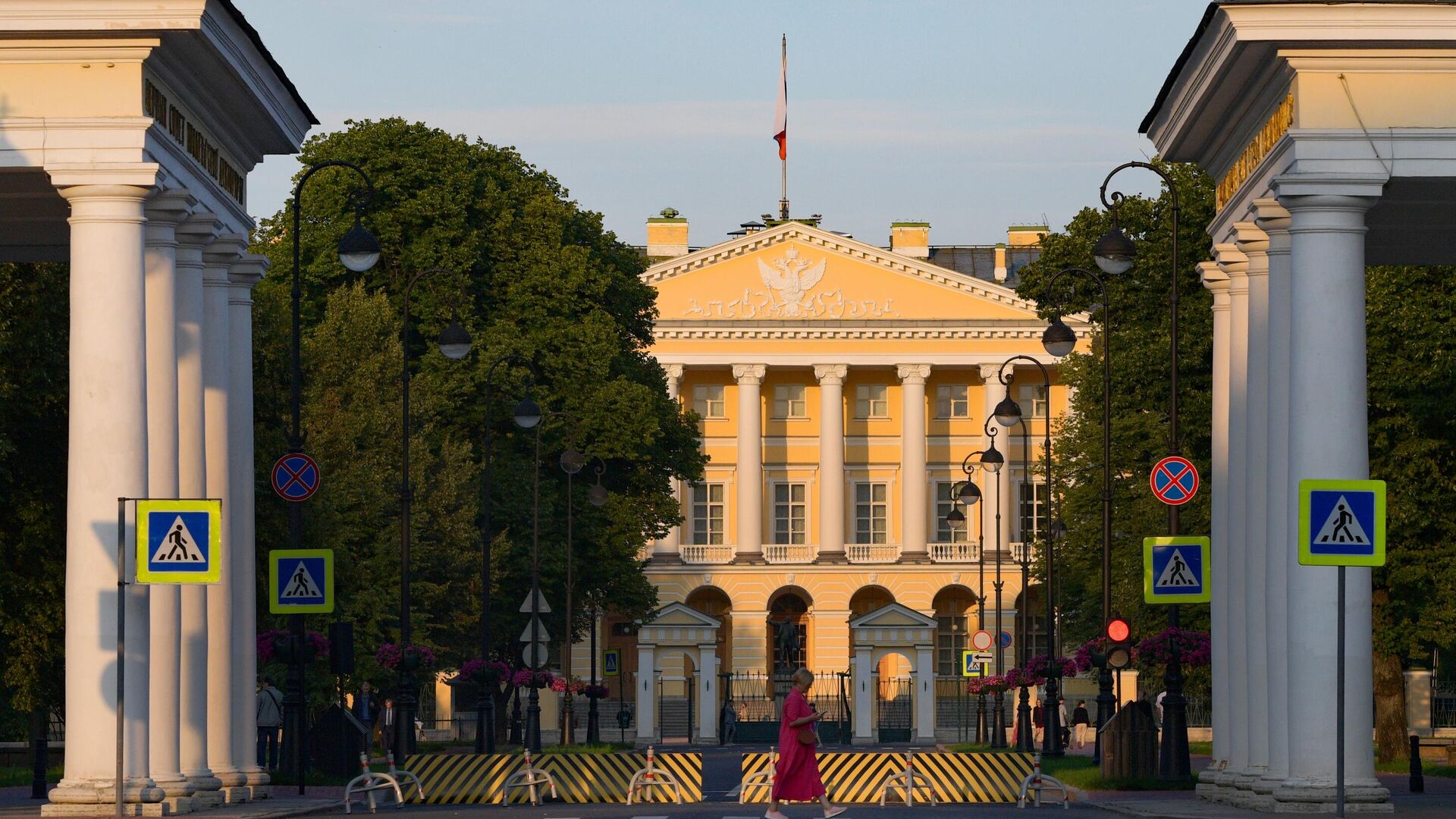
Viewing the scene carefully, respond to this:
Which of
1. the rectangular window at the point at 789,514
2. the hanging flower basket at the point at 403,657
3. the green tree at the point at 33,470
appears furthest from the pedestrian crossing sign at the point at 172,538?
the rectangular window at the point at 789,514

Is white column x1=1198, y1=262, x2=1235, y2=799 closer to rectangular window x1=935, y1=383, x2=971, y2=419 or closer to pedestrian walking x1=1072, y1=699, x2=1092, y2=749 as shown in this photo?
pedestrian walking x1=1072, y1=699, x2=1092, y2=749

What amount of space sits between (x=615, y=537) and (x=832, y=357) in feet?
142

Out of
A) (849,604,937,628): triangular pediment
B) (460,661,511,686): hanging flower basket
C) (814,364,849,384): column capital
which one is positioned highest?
(814,364,849,384): column capital

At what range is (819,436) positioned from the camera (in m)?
106

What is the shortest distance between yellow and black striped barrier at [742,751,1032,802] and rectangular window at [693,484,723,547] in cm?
7271

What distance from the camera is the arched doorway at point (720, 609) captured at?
10388cm

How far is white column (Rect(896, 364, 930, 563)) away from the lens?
10388 centimetres

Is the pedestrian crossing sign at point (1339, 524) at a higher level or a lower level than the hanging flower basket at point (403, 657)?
higher

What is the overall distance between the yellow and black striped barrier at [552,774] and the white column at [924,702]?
37268 millimetres

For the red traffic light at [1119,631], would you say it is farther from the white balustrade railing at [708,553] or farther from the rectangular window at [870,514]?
the rectangular window at [870,514]

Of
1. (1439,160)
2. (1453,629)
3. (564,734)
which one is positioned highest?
(1439,160)

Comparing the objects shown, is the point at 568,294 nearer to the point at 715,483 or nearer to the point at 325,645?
the point at 325,645

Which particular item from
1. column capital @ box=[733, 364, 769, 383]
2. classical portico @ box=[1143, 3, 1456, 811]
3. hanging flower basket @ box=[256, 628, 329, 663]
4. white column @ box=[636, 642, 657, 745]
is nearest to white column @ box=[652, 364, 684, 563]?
column capital @ box=[733, 364, 769, 383]

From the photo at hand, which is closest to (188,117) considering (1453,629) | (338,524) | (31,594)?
(31,594)
